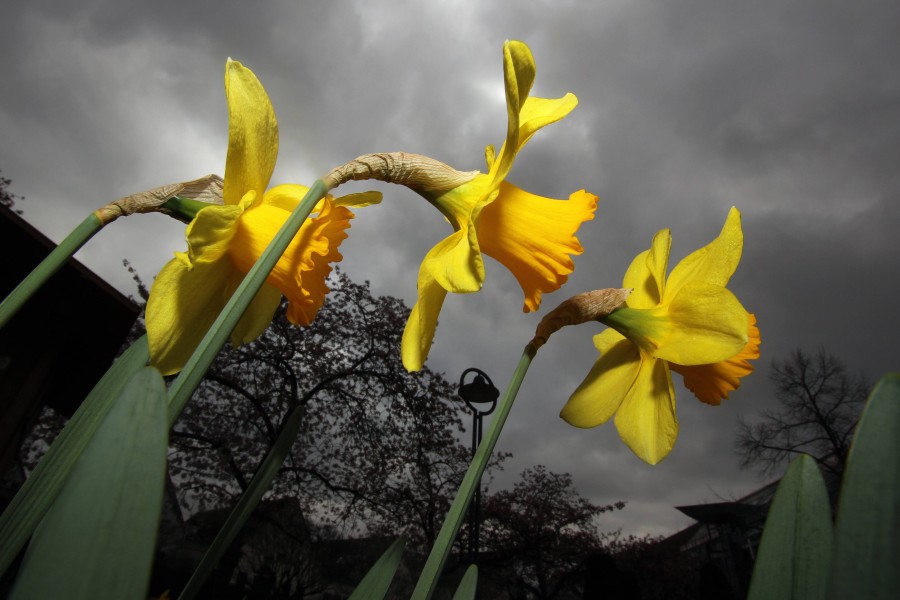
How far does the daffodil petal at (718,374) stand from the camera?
37.2 inches

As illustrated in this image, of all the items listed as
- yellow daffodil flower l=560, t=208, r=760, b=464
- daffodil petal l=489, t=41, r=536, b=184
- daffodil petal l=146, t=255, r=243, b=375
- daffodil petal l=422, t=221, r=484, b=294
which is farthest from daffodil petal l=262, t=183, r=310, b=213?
yellow daffodil flower l=560, t=208, r=760, b=464

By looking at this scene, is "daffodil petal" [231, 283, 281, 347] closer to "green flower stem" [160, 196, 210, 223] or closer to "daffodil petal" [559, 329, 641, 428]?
"green flower stem" [160, 196, 210, 223]

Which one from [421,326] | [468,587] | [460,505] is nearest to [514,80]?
[421,326]

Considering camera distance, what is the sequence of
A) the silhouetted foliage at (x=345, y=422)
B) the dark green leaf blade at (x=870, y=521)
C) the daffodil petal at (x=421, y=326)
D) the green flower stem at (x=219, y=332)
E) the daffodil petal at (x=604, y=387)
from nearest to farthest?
the dark green leaf blade at (x=870, y=521)
the green flower stem at (x=219, y=332)
the daffodil petal at (x=421, y=326)
the daffodil petal at (x=604, y=387)
the silhouetted foliage at (x=345, y=422)

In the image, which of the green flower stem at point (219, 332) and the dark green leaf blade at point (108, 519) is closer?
the dark green leaf blade at point (108, 519)

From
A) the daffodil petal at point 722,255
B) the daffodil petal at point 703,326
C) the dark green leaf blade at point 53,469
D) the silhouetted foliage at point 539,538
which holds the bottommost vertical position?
the dark green leaf blade at point 53,469

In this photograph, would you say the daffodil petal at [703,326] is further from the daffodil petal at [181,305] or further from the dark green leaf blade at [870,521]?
the daffodil petal at [181,305]

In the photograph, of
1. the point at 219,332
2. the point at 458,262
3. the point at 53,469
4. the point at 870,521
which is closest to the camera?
the point at 870,521

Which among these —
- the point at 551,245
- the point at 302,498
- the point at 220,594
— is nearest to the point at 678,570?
the point at 302,498

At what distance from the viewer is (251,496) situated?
2.69ft

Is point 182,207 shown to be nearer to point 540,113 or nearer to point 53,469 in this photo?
point 53,469

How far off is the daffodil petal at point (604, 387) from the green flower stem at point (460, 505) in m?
0.27

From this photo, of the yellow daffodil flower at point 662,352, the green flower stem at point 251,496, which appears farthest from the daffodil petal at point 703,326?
the green flower stem at point 251,496

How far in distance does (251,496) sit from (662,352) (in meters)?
0.74
